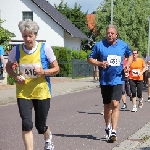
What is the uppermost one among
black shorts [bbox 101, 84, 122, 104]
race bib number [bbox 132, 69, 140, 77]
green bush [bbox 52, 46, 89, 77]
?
black shorts [bbox 101, 84, 122, 104]

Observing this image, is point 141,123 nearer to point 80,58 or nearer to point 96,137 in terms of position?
point 96,137

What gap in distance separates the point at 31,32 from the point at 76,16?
2458 inches

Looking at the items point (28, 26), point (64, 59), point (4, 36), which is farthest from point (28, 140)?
point (64, 59)

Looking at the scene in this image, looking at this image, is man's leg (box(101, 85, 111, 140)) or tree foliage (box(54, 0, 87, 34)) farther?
tree foliage (box(54, 0, 87, 34))

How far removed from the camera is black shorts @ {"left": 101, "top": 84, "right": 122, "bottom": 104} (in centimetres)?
841

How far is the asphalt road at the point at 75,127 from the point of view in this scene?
26.6 feet

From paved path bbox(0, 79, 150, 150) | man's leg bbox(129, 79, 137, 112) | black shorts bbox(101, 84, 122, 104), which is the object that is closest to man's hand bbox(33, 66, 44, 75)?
paved path bbox(0, 79, 150, 150)

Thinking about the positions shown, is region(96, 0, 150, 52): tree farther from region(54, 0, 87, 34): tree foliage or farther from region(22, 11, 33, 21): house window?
region(22, 11, 33, 21): house window

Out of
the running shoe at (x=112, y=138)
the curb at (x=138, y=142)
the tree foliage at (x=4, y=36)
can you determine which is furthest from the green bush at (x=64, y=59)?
the running shoe at (x=112, y=138)

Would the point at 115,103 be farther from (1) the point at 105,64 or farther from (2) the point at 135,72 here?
(2) the point at 135,72

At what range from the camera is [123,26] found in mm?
64812

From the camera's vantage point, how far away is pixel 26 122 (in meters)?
6.40

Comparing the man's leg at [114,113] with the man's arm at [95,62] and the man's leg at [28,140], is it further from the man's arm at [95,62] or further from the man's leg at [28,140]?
the man's leg at [28,140]

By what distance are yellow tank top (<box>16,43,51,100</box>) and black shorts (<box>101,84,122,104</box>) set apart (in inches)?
82.6
